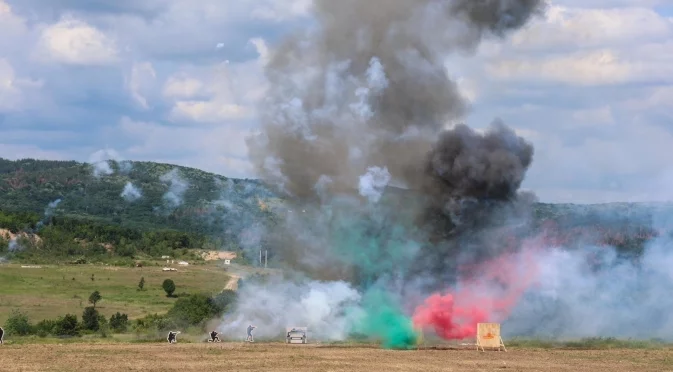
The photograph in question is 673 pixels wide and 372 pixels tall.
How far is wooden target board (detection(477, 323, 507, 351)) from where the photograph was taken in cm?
6234

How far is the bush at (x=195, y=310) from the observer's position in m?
80.3

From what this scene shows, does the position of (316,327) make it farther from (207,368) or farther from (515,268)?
(207,368)

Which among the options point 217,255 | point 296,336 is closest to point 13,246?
point 217,255

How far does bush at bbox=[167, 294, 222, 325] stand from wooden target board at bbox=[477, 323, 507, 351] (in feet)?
83.2

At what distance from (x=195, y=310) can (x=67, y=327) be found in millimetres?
10445

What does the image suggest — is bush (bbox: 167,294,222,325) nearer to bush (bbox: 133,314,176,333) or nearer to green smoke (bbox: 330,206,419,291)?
bush (bbox: 133,314,176,333)

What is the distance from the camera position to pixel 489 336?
205 ft

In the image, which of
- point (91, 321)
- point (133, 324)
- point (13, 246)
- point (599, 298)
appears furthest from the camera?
point (13, 246)

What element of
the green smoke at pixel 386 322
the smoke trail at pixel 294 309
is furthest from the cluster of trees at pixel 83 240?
the green smoke at pixel 386 322

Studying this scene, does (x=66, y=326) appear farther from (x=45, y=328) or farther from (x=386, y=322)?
(x=386, y=322)

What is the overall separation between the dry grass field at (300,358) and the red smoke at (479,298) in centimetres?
291

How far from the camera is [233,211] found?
149m

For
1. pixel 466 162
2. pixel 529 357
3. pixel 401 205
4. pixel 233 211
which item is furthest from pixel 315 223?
pixel 233 211

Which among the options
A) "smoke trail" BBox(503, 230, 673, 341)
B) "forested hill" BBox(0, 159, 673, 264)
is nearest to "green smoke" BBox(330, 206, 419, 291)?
"forested hill" BBox(0, 159, 673, 264)
